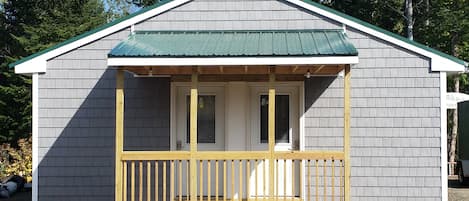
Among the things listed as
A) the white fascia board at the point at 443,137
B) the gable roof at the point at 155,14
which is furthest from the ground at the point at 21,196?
the white fascia board at the point at 443,137

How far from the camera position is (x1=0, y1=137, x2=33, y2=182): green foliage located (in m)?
15.3

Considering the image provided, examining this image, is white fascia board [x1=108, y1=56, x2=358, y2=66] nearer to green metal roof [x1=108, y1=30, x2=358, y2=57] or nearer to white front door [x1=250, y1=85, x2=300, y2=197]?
green metal roof [x1=108, y1=30, x2=358, y2=57]

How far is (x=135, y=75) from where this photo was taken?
29.0 ft

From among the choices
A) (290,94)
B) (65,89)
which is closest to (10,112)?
(65,89)

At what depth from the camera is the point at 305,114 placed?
8758 mm

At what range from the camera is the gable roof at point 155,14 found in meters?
8.42

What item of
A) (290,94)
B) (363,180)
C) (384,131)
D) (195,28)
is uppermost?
(195,28)

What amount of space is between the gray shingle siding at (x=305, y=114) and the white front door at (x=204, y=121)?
24 cm

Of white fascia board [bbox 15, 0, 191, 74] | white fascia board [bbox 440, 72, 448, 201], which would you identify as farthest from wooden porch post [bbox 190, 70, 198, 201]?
white fascia board [bbox 440, 72, 448, 201]

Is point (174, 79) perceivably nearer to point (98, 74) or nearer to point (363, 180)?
point (98, 74)

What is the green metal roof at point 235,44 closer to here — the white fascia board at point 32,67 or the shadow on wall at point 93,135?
the shadow on wall at point 93,135

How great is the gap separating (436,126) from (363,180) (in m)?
1.39

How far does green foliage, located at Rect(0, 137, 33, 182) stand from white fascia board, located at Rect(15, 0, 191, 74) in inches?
282

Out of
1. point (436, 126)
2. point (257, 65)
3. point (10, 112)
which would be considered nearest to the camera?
point (257, 65)
